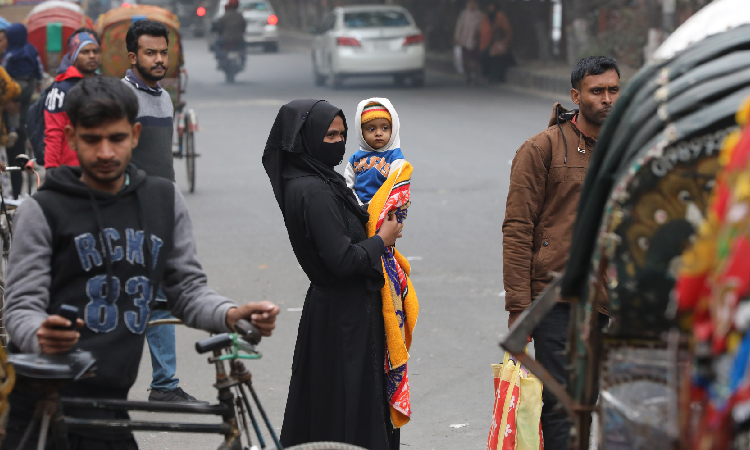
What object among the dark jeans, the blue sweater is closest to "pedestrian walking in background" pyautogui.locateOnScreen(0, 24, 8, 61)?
the blue sweater

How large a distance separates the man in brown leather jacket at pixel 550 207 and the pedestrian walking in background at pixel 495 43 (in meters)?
19.2

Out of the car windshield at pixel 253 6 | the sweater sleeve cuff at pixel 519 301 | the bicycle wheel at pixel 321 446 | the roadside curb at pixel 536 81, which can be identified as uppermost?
the car windshield at pixel 253 6

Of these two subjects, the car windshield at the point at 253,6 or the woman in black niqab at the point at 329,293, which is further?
the car windshield at the point at 253,6

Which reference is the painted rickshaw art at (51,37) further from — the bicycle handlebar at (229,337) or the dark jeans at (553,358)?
the bicycle handlebar at (229,337)

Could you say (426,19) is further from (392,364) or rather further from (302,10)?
(392,364)

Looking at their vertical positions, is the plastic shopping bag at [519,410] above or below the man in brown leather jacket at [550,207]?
below

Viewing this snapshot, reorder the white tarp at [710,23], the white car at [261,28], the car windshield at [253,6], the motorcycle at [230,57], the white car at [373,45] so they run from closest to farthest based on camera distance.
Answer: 1. the white tarp at [710,23]
2. the white car at [373,45]
3. the motorcycle at [230,57]
4. the white car at [261,28]
5. the car windshield at [253,6]

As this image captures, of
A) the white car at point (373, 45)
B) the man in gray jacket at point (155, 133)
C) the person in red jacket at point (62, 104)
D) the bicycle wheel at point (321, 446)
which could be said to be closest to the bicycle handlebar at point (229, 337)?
the bicycle wheel at point (321, 446)

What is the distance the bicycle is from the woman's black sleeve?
2.69 feet

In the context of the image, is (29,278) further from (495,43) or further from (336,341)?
(495,43)

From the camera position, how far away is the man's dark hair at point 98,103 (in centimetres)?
268

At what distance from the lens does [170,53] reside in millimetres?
10547

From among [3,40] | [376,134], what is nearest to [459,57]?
[3,40]

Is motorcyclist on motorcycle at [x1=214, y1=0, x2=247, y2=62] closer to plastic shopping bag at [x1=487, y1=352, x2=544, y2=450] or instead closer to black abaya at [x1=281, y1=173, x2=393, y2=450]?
black abaya at [x1=281, y1=173, x2=393, y2=450]
